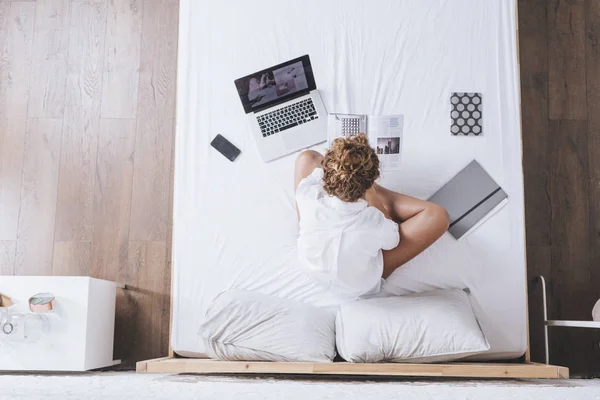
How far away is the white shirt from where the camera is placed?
1924mm

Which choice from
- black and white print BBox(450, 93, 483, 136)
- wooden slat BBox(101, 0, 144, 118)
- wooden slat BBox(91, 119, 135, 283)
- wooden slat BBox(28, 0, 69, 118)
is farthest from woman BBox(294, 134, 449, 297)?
wooden slat BBox(28, 0, 69, 118)

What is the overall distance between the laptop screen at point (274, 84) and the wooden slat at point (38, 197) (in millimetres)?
1068

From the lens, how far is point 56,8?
9.52ft

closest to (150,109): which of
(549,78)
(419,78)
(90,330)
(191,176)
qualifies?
(191,176)

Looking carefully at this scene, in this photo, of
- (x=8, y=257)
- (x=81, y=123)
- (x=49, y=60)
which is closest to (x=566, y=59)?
(x=81, y=123)

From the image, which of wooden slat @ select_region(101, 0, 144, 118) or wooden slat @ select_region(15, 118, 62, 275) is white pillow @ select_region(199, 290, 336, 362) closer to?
wooden slat @ select_region(15, 118, 62, 275)

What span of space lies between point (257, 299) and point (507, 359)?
101cm

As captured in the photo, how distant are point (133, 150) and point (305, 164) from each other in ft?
3.33

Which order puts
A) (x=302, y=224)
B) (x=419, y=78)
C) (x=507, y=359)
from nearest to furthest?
(x=302, y=224) < (x=507, y=359) < (x=419, y=78)

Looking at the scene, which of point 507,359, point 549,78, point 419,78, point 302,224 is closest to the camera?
point 302,224

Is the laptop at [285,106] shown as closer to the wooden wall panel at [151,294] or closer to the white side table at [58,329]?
the wooden wall panel at [151,294]

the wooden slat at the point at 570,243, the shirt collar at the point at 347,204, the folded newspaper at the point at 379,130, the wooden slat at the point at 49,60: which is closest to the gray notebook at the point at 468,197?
the folded newspaper at the point at 379,130

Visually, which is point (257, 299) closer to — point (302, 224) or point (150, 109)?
point (302, 224)

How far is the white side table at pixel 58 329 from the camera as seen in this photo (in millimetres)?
2139
